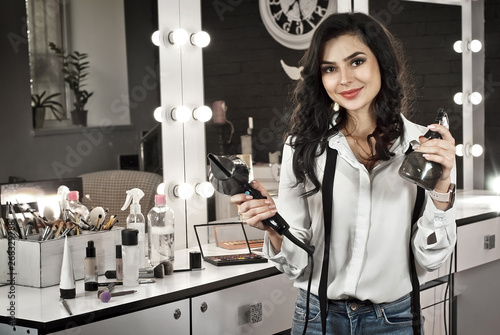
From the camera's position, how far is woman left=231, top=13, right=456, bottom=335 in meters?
1.53

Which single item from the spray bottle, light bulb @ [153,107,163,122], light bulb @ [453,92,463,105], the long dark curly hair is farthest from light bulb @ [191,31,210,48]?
light bulb @ [453,92,463,105]

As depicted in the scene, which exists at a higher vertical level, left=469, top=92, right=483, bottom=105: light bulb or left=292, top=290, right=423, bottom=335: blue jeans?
left=469, top=92, right=483, bottom=105: light bulb

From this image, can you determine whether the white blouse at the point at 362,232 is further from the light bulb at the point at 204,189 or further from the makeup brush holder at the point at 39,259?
the light bulb at the point at 204,189

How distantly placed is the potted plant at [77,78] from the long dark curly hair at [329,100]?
33.8 inches

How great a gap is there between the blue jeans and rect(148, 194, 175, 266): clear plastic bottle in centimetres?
82

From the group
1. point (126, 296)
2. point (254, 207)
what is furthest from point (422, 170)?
point (126, 296)

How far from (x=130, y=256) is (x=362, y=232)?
746mm

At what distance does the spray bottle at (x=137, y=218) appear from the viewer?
2.18 meters

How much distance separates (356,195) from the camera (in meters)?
1.56

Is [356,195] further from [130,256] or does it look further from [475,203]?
[475,203]

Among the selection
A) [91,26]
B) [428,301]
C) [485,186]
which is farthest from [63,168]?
[485,186]

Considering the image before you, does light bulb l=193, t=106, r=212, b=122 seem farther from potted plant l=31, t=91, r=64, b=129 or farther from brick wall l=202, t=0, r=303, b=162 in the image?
potted plant l=31, t=91, r=64, b=129

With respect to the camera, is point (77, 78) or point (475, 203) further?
point (475, 203)

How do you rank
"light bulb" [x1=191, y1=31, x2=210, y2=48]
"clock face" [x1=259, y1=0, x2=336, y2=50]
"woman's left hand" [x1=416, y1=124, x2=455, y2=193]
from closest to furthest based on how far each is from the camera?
"woman's left hand" [x1=416, y1=124, x2=455, y2=193] → "light bulb" [x1=191, y1=31, x2=210, y2=48] → "clock face" [x1=259, y1=0, x2=336, y2=50]
